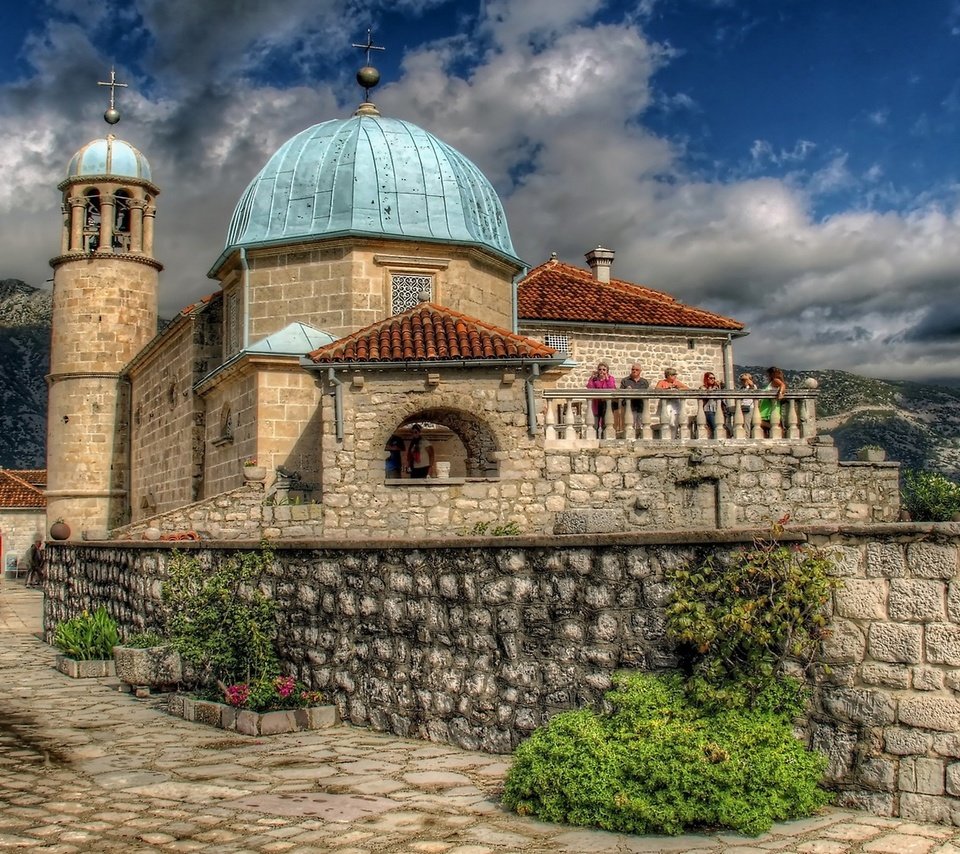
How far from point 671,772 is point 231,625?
455cm

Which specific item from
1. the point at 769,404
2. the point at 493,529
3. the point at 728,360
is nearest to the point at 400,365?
the point at 493,529

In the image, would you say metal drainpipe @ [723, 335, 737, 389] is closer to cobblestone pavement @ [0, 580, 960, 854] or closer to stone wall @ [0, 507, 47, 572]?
cobblestone pavement @ [0, 580, 960, 854]

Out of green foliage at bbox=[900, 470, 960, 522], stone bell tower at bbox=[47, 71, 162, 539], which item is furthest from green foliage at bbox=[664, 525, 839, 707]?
stone bell tower at bbox=[47, 71, 162, 539]

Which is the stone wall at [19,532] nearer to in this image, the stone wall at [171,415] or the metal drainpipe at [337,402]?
the stone wall at [171,415]

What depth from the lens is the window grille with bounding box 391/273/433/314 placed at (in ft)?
59.6

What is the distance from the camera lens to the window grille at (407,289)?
715 inches

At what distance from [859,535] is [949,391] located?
101m

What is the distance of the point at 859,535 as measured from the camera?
19.1ft

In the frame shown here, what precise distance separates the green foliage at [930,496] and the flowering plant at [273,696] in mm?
23077

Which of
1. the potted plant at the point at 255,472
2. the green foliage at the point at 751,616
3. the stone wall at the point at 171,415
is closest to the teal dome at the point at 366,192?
the stone wall at the point at 171,415

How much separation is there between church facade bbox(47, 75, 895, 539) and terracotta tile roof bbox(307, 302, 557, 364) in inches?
1.7

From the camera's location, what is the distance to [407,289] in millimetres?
18250

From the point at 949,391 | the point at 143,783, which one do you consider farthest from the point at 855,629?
the point at 949,391

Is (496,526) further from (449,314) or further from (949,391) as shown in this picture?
Result: (949,391)
